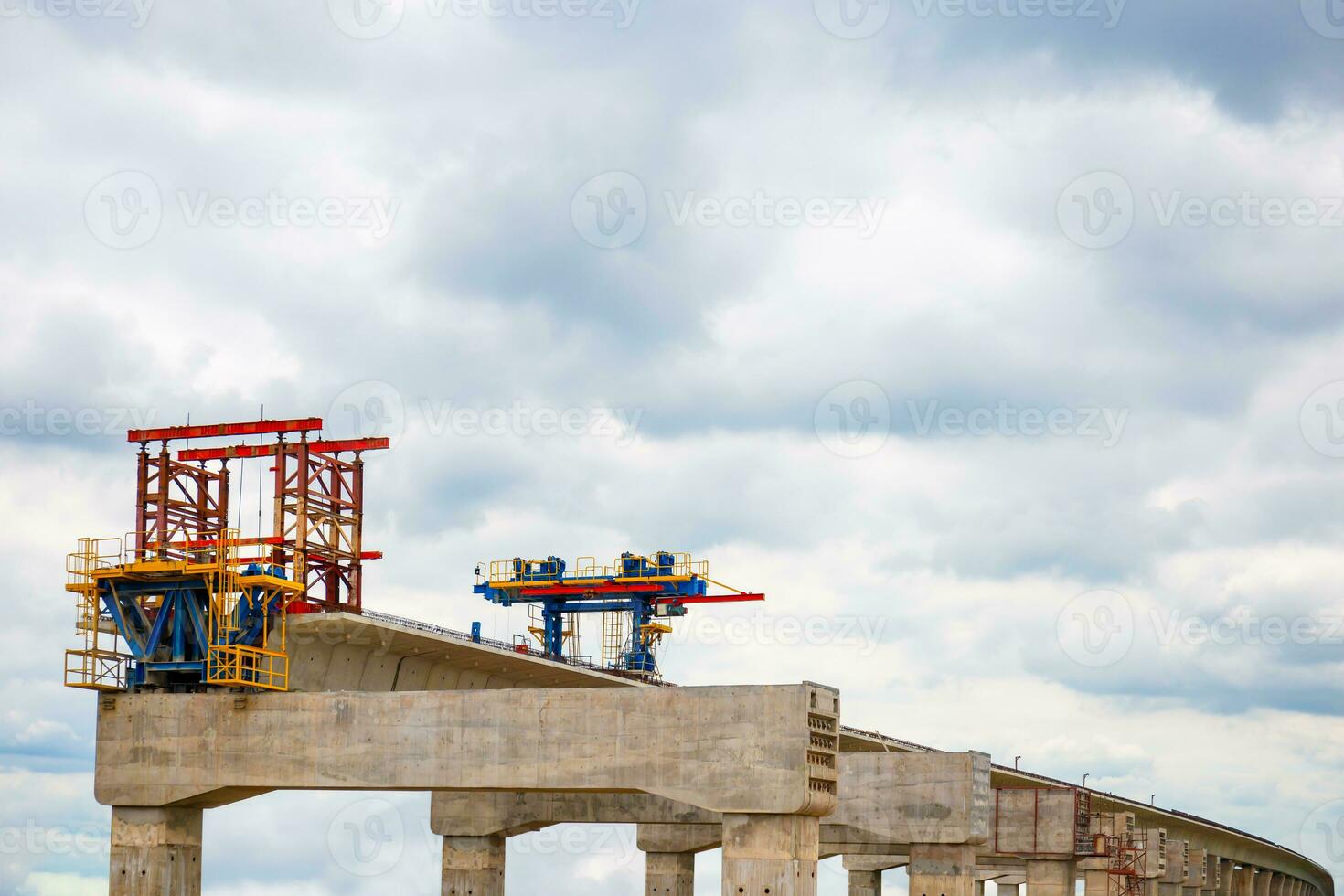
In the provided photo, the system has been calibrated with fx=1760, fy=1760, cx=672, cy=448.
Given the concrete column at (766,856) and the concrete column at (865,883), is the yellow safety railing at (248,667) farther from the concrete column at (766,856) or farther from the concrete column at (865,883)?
the concrete column at (865,883)

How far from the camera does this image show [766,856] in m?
40.9

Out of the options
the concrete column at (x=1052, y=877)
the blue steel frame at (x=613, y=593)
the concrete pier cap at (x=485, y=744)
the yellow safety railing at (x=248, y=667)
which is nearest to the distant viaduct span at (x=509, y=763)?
the concrete pier cap at (x=485, y=744)

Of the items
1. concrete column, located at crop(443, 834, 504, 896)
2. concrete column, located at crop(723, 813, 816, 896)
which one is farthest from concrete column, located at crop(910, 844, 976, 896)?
concrete column, located at crop(723, 813, 816, 896)

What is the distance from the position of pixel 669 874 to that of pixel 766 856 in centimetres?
2580

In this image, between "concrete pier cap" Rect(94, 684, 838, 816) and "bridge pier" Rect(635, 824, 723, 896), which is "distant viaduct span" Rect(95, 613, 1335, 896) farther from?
"bridge pier" Rect(635, 824, 723, 896)

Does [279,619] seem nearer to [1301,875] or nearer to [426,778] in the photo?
[426,778]

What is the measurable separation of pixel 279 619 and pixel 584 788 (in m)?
10.8

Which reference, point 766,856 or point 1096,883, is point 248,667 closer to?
point 766,856

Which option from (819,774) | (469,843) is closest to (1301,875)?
(469,843)

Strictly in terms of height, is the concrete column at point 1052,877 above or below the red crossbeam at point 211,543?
below

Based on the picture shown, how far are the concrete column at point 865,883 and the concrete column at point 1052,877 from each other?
20754mm

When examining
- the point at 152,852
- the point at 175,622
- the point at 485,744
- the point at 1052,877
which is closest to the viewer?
the point at 485,744

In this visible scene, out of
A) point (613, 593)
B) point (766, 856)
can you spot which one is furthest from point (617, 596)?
point (766, 856)

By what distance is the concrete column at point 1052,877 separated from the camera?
65188 mm
